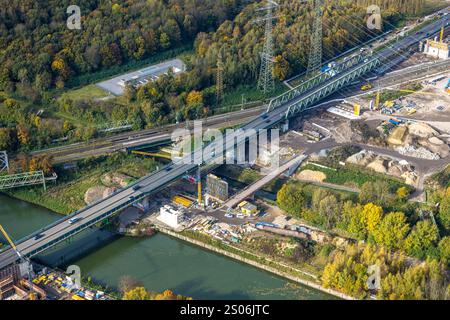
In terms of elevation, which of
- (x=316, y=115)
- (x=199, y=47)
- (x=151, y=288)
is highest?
(x=199, y=47)

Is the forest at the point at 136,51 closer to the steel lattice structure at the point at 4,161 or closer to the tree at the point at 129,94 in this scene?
the tree at the point at 129,94

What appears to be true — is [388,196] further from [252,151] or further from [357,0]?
[357,0]

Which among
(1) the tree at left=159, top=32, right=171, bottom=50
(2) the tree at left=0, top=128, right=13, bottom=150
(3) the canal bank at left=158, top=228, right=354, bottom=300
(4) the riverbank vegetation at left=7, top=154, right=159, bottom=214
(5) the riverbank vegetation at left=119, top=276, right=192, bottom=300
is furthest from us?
(1) the tree at left=159, top=32, right=171, bottom=50

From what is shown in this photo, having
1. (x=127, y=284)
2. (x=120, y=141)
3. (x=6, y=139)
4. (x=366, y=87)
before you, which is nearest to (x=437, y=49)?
(x=366, y=87)

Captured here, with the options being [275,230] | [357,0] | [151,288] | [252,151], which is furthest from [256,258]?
[357,0]

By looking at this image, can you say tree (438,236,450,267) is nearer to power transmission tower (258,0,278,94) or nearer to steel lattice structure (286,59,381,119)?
steel lattice structure (286,59,381,119)

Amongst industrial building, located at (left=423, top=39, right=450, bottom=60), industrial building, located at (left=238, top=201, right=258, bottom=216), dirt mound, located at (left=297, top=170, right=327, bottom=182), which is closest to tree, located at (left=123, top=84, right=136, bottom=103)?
dirt mound, located at (left=297, top=170, right=327, bottom=182)

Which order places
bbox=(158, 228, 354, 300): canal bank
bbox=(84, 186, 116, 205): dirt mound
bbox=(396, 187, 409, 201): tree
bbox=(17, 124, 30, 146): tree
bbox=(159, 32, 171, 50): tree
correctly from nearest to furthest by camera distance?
bbox=(158, 228, 354, 300): canal bank → bbox=(396, 187, 409, 201): tree → bbox=(84, 186, 116, 205): dirt mound → bbox=(17, 124, 30, 146): tree → bbox=(159, 32, 171, 50): tree

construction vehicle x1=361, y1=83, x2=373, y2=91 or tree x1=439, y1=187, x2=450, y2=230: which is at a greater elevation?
construction vehicle x1=361, y1=83, x2=373, y2=91
